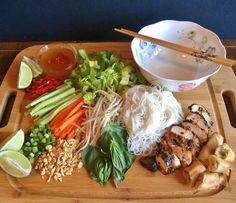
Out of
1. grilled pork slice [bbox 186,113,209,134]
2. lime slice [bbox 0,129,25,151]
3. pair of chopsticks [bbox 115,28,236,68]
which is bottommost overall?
lime slice [bbox 0,129,25,151]

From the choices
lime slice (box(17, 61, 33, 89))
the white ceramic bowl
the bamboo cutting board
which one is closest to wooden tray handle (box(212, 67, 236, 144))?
the bamboo cutting board

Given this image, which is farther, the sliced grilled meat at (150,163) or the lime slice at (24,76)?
the lime slice at (24,76)

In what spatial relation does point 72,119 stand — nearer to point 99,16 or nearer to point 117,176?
point 117,176

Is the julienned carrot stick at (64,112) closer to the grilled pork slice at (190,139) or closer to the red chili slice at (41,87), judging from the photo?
the red chili slice at (41,87)

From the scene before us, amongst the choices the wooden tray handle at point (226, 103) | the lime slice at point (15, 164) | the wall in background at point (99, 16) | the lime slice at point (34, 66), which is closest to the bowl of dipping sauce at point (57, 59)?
the lime slice at point (34, 66)

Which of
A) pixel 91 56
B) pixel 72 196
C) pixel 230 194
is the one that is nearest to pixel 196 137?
pixel 230 194

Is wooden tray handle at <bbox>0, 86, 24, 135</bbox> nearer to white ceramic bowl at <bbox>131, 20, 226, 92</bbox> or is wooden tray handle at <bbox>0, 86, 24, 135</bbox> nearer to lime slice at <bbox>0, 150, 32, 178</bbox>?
lime slice at <bbox>0, 150, 32, 178</bbox>
